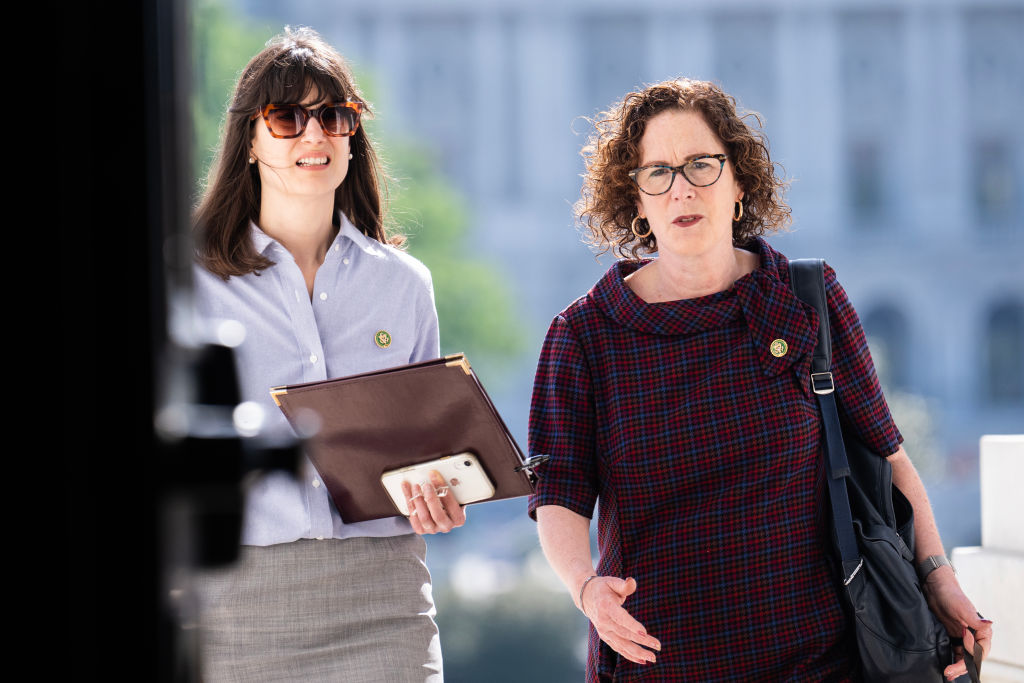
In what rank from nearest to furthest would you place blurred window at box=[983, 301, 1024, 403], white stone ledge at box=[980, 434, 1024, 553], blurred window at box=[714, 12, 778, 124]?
1. white stone ledge at box=[980, 434, 1024, 553]
2. blurred window at box=[983, 301, 1024, 403]
3. blurred window at box=[714, 12, 778, 124]

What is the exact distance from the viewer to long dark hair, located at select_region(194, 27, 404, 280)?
91.7 inches

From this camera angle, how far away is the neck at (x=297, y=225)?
240 centimetres

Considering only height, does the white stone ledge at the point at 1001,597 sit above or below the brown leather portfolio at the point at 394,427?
below

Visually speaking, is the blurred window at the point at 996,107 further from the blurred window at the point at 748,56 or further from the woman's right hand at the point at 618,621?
the woman's right hand at the point at 618,621

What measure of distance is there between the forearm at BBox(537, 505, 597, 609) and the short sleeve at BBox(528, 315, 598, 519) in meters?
0.02

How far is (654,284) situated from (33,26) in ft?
6.62

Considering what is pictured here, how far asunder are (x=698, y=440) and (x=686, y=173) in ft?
1.81

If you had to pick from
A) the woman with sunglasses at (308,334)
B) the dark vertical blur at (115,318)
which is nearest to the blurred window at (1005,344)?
the woman with sunglasses at (308,334)

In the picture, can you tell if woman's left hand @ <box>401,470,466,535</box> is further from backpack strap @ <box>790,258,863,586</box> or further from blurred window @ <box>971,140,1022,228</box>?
blurred window @ <box>971,140,1022,228</box>

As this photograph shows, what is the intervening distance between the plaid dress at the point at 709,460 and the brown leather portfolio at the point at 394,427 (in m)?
0.19

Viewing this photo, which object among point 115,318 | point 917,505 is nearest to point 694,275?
point 917,505

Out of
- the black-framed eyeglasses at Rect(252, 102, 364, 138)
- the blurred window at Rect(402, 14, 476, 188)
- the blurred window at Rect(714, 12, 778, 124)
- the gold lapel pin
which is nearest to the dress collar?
the gold lapel pin

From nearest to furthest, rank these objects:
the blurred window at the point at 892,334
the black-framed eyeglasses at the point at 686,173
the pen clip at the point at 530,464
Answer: the pen clip at the point at 530,464
the black-framed eyeglasses at the point at 686,173
the blurred window at the point at 892,334

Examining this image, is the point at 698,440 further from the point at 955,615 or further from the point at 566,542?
the point at 955,615
